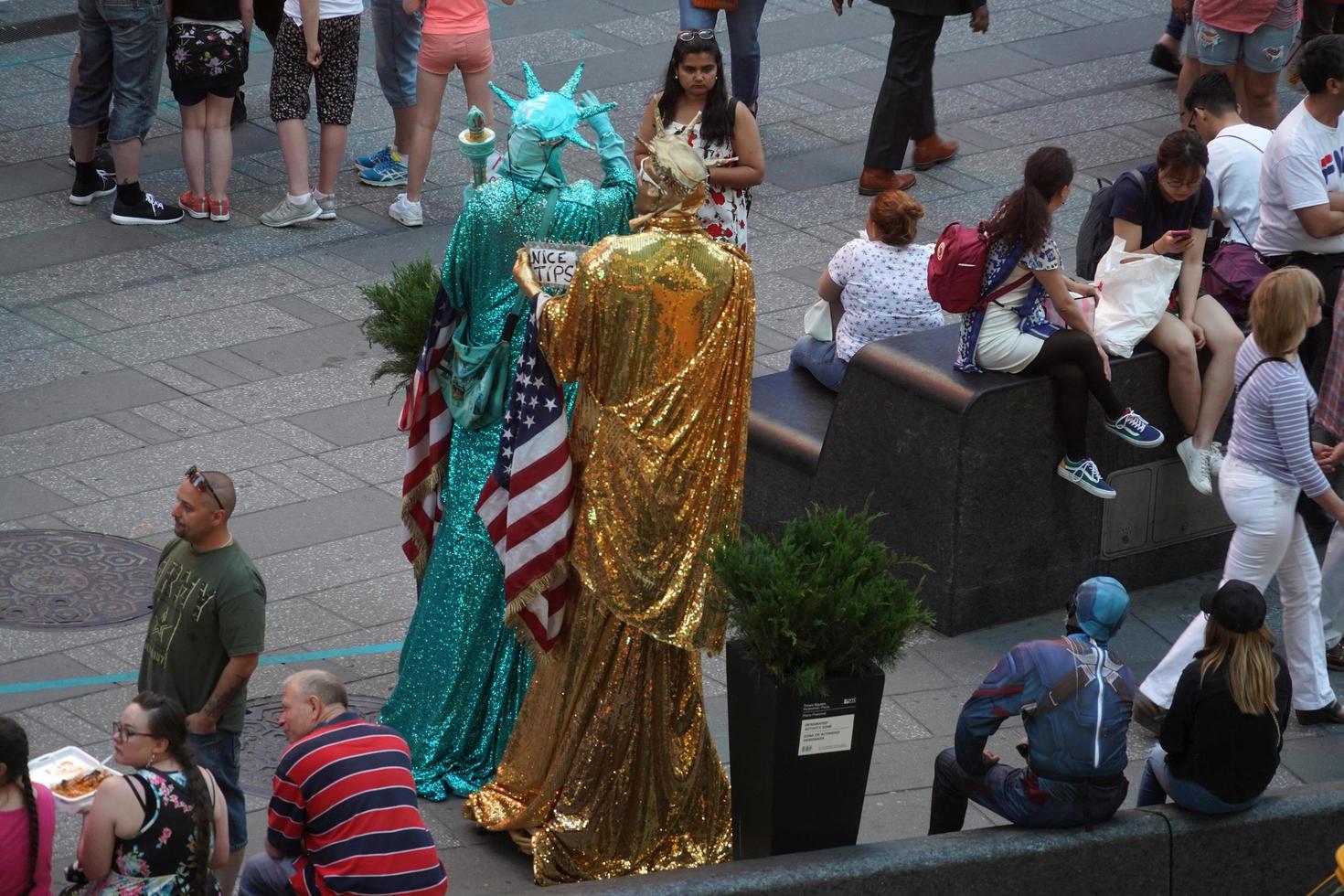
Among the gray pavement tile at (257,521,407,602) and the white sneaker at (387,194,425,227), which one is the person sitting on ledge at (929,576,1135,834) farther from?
the white sneaker at (387,194,425,227)

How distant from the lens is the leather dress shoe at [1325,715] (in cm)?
804

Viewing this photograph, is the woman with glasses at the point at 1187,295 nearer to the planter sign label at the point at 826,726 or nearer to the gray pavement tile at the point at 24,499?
the planter sign label at the point at 826,726

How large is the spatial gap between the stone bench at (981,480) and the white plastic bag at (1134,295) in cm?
10

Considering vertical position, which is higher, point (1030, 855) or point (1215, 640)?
point (1215, 640)

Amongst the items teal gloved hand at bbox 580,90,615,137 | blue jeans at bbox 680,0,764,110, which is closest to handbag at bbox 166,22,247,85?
blue jeans at bbox 680,0,764,110

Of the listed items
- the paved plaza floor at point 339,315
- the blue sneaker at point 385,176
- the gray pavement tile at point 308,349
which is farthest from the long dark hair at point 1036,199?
the blue sneaker at point 385,176

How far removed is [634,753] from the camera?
21.7 ft

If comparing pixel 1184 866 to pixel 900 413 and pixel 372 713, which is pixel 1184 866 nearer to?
pixel 900 413

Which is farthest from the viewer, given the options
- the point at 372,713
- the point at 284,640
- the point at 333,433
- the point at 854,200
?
the point at 854,200

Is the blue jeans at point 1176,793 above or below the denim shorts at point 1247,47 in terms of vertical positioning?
below

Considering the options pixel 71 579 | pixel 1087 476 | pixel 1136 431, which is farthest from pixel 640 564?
pixel 71 579

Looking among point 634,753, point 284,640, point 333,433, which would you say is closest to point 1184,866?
point 634,753

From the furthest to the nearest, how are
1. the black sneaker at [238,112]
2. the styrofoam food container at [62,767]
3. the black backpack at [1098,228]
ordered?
the black sneaker at [238,112] → the black backpack at [1098,228] → the styrofoam food container at [62,767]

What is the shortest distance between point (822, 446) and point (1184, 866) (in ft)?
8.94
